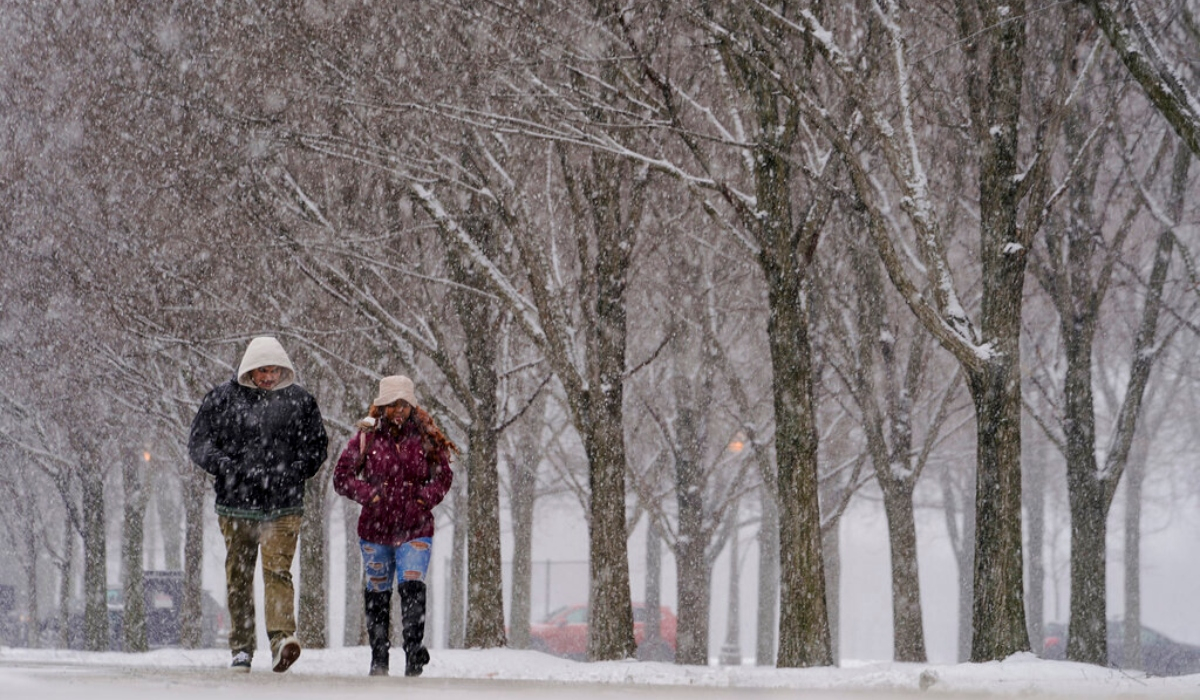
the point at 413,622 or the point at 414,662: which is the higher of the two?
the point at 413,622

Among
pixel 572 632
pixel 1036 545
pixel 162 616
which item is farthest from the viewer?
pixel 1036 545

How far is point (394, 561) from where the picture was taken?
8453mm

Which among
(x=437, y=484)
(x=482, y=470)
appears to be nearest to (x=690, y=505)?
(x=482, y=470)

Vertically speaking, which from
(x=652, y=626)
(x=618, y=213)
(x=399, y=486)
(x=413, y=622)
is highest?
(x=618, y=213)

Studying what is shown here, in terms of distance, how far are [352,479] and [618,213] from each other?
6.29 m

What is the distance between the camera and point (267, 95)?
13859 mm

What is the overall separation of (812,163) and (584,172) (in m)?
2.79

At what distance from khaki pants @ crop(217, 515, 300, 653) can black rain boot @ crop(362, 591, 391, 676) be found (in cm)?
55

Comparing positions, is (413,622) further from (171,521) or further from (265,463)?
(171,521)

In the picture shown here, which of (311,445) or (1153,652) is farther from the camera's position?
(1153,652)

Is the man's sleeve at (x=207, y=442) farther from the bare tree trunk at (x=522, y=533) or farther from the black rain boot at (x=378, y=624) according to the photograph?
the bare tree trunk at (x=522, y=533)

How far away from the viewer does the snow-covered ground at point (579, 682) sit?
5.64 metres

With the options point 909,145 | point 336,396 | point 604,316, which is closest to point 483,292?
point 604,316

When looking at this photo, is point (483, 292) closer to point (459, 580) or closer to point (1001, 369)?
point (1001, 369)
